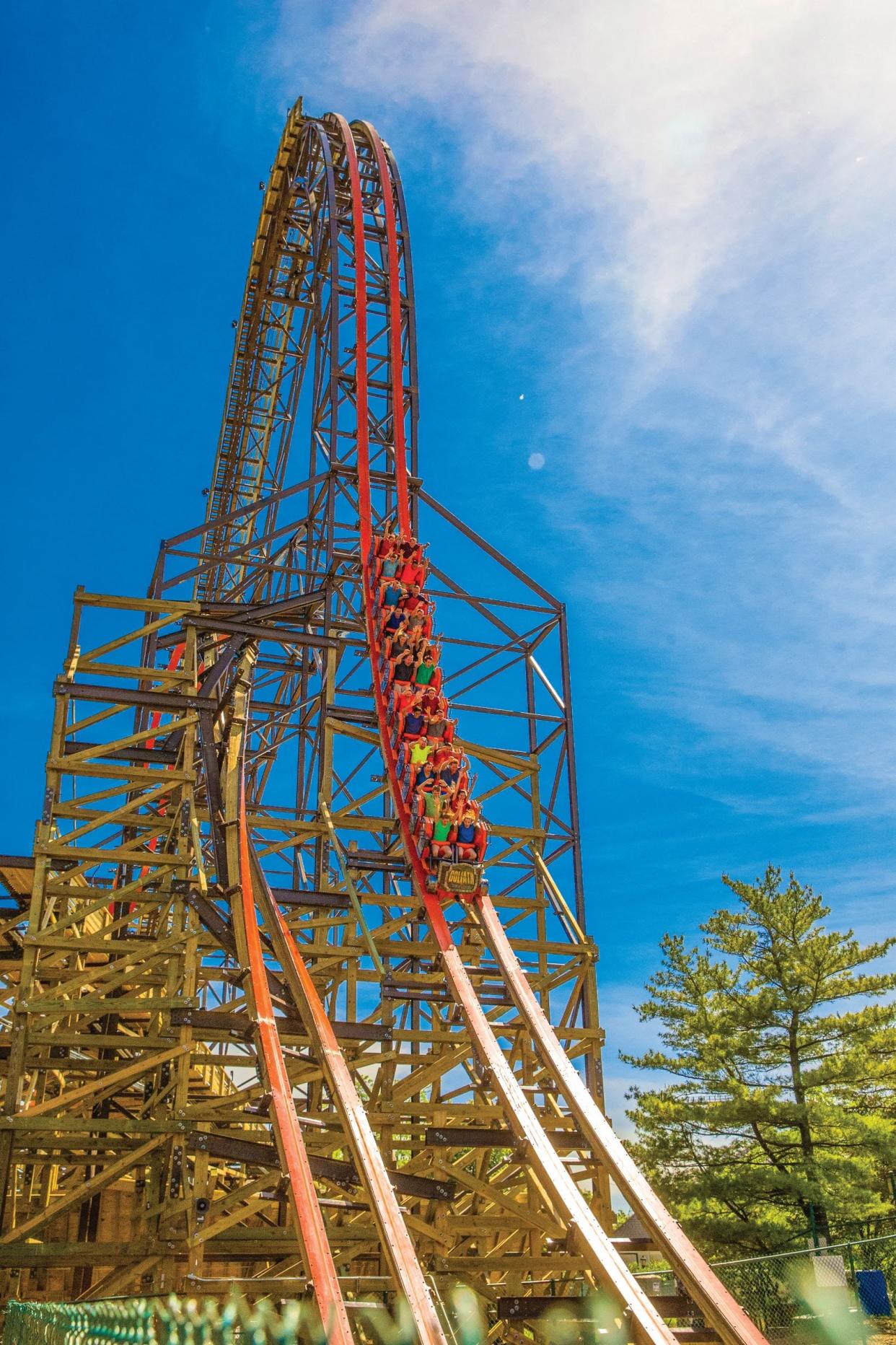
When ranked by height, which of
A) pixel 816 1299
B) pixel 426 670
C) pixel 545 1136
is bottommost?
pixel 816 1299

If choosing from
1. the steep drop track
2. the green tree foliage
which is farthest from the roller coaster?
the green tree foliage

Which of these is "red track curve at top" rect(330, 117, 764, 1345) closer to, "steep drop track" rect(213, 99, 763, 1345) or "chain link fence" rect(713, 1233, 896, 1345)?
"steep drop track" rect(213, 99, 763, 1345)

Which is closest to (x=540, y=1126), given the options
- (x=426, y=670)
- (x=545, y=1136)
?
(x=545, y=1136)

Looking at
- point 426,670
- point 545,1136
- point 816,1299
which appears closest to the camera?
point 545,1136

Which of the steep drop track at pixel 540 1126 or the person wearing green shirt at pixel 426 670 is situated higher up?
the person wearing green shirt at pixel 426 670

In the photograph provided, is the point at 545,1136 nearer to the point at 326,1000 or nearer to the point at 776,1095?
the point at 326,1000

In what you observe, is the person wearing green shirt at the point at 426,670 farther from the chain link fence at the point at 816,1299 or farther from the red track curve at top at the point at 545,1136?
the chain link fence at the point at 816,1299

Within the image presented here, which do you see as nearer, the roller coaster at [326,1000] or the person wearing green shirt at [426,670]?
the roller coaster at [326,1000]

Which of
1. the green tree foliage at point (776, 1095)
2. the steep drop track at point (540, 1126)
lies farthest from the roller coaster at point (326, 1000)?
the green tree foliage at point (776, 1095)

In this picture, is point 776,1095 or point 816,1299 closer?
point 816,1299

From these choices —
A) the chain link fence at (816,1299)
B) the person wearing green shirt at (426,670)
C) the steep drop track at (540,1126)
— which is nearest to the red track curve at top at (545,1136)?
the steep drop track at (540,1126)

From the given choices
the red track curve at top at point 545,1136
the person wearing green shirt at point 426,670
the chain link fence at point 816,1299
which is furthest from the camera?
the person wearing green shirt at point 426,670

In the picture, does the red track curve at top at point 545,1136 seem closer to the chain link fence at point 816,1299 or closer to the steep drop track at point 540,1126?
A: the steep drop track at point 540,1126

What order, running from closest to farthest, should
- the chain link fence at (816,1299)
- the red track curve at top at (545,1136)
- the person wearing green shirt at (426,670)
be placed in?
the red track curve at top at (545,1136) → the chain link fence at (816,1299) → the person wearing green shirt at (426,670)
